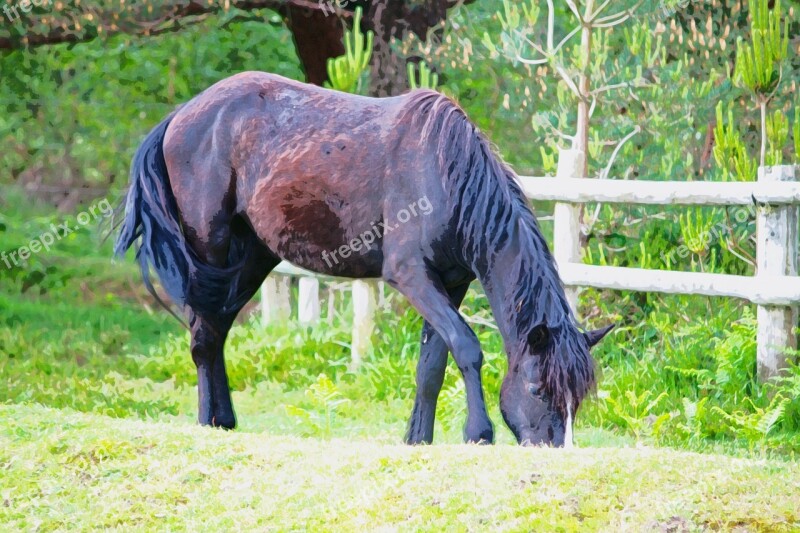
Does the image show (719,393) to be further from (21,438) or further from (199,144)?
(21,438)

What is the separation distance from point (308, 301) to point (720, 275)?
163 inches

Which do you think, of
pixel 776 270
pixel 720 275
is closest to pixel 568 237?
pixel 720 275

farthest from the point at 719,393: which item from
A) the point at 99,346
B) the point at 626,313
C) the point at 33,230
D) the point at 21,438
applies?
the point at 33,230

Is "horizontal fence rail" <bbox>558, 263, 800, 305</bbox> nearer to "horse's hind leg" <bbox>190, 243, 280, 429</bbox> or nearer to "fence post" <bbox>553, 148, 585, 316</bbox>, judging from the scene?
"fence post" <bbox>553, 148, 585, 316</bbox>

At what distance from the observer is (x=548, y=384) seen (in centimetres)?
515

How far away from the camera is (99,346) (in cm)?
1099

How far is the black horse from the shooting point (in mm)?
5336

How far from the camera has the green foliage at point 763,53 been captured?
736 cm

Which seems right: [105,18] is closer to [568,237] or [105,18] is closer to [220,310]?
[220,310]

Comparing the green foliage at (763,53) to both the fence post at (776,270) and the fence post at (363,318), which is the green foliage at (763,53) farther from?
the fence post at (363,318)

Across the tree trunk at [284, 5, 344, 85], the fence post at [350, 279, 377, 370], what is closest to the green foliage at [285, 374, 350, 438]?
the fence post at [350, 279, 377, 370]

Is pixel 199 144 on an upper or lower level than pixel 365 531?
upper

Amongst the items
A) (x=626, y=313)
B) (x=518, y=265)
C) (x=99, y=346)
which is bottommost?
(x=99, y=346)

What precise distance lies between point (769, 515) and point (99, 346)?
26.5 feet
